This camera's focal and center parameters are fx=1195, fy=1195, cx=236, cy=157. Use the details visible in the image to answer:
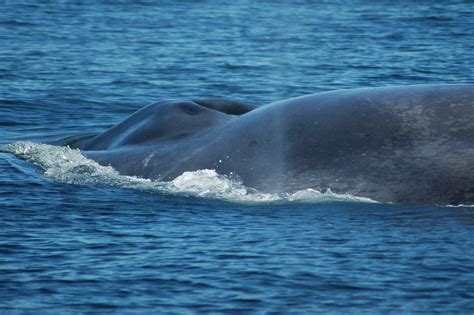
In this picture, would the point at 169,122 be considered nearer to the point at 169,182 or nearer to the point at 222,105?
the point at 222,105

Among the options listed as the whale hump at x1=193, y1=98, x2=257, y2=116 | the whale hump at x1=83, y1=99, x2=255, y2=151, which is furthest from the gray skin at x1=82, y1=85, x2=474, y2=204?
A: the whale hump at x1=193, y1=98, x2=257, y2=116

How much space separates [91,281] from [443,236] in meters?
3.62

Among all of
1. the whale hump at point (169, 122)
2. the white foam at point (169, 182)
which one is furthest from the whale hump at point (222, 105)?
the white foam at point (169, 182)

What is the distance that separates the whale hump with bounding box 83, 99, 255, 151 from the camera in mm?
15609

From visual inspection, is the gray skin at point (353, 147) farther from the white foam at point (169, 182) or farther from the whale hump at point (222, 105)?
the whale hump at point (222, 105)

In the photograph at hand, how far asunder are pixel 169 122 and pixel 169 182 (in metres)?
1.52

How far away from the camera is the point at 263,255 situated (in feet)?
39.2

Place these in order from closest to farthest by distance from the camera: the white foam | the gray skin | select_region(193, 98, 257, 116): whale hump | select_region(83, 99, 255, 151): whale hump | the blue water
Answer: the blue water, the gray skin, the white foam, select_region(83, 99, 255, 151): whale hump, select_region(193, 98, 257, 116): whale hump

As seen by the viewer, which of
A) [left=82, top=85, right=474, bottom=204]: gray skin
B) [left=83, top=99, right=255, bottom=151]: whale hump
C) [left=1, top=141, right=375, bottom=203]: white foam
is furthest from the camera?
[left=83, top=99, right=255, bottom=151]: whale hump

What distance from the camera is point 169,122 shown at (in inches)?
627

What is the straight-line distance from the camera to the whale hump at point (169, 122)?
15609 millimetres

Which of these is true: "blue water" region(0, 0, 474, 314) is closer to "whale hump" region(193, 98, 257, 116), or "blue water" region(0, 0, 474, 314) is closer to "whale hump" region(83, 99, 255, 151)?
"whale hump" region(83, 99, 255, 151)

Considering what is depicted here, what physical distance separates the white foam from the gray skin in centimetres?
9

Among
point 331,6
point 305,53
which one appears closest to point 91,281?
point 305,53
